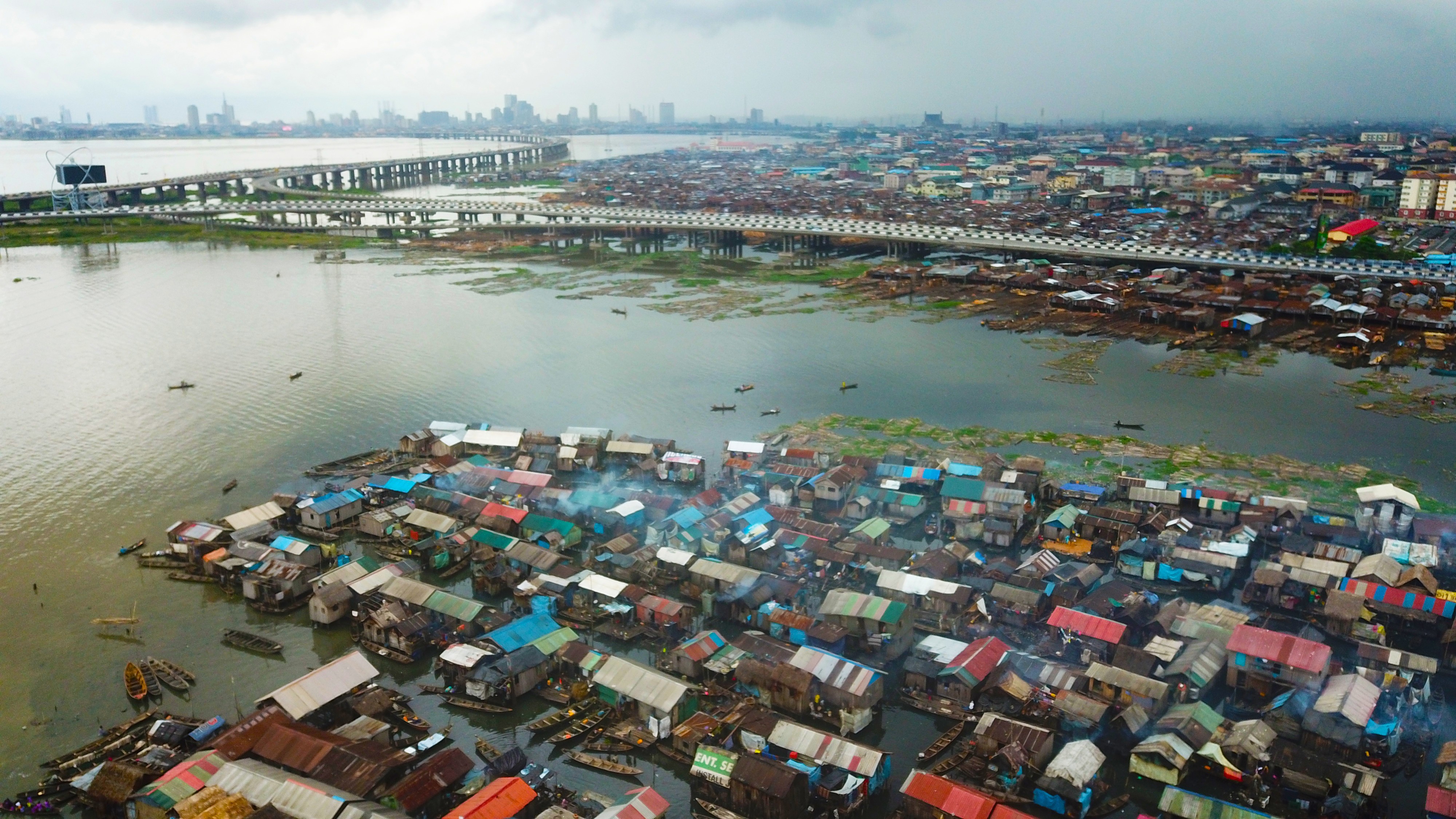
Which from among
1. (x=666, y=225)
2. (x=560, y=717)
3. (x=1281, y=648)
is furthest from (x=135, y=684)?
(x=666, y=225)

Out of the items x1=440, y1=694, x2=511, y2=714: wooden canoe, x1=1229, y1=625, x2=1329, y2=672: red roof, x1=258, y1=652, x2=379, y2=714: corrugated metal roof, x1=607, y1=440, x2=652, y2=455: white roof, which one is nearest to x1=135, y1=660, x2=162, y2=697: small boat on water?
x1=258, y1=652, x2=379, y2=714: corrugated metal roof

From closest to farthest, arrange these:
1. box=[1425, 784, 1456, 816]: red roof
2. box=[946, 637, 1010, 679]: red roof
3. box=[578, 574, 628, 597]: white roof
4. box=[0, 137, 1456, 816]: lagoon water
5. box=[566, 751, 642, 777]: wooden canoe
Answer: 1. box=[1425, 784, 1456, 816]: red roof
2. box=[566, 751, 642, 777]: wooden canoe
3. box=[946, 637, 1010, 679]: red roof
4. box=[0, 137, 1456, 816]: lagoon water
5. box=[578, 574, 628, 597]: white roof

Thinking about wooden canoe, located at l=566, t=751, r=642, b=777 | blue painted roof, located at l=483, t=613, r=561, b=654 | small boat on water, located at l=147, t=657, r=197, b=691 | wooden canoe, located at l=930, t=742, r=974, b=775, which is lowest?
wooden canoe, located at l=566, t=751, r=642, b=777

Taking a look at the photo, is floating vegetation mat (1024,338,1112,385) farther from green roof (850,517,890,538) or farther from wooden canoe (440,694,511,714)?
wooden canoe (440,694,511,714)

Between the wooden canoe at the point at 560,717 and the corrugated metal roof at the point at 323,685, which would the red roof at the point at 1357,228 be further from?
the corrugated metal roof at the point at 323,685

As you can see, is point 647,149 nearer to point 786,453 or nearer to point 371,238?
point 371,238

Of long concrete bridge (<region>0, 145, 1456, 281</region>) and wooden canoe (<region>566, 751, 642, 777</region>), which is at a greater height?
long concrete bridge (<region>0, 145, 1456, 281</region>)

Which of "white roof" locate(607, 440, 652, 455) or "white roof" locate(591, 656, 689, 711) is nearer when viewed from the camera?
"white roof" locate(591, 656, 689, 711)
